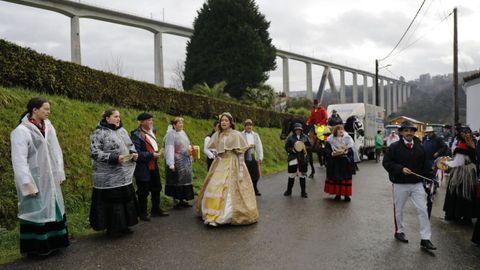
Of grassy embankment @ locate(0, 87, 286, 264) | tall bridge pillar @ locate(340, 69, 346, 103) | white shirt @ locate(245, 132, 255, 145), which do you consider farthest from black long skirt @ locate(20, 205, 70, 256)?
tall bridge pillar @ locate(340, 69, 346, 103)

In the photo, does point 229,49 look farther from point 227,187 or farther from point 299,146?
point 227,187

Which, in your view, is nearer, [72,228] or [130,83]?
[72,228]

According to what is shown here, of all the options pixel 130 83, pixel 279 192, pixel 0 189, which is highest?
pixel 130 83

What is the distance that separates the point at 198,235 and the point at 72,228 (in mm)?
2053

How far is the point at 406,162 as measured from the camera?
5898mm

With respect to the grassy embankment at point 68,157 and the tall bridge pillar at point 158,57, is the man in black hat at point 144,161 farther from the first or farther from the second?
the tall bridge pillar at point 158,57

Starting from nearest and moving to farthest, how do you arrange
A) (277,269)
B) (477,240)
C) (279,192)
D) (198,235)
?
(277,269) < (477,240) < (198,235) < (279,192)

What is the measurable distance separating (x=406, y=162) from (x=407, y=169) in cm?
21

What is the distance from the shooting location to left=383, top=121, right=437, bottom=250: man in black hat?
5820 millimetres

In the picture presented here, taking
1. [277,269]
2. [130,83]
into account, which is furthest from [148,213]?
[130,83]

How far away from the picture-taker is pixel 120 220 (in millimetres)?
6070

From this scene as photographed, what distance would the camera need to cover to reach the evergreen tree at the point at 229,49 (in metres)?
32.8

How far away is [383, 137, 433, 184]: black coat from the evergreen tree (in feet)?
88.3

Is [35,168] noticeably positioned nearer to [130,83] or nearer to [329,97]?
[130,83]
